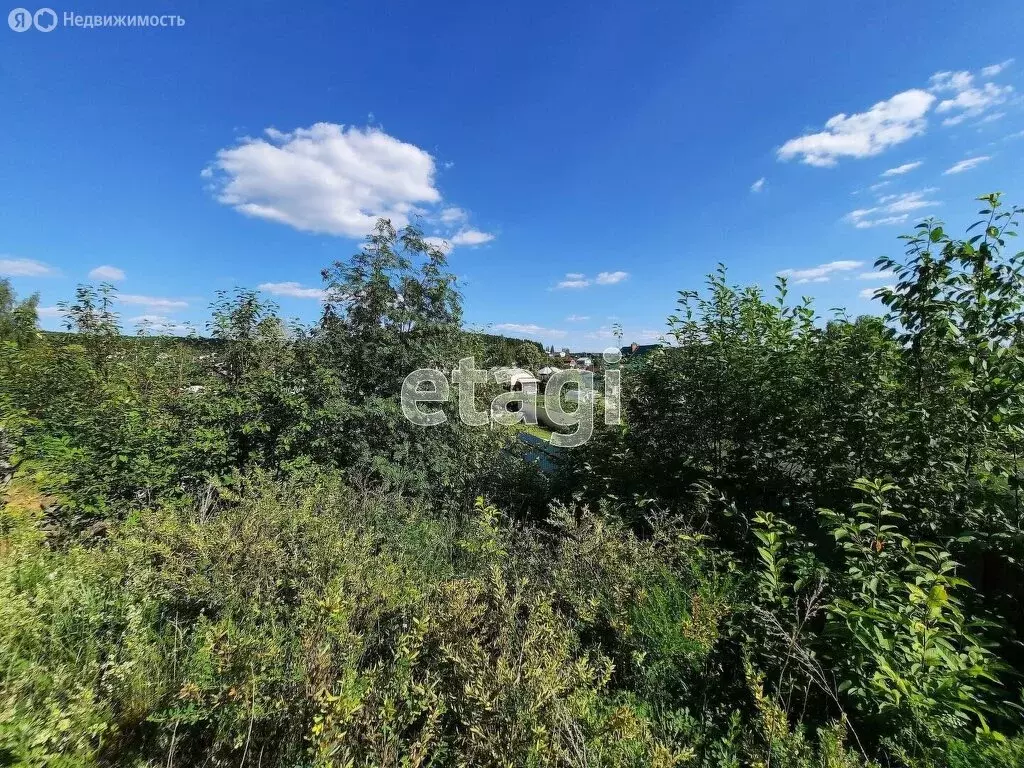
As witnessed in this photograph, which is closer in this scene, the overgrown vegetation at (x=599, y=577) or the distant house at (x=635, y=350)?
the overgrown vegetation at (x=599, y=577)

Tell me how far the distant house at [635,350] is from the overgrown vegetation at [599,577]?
149 millimetres

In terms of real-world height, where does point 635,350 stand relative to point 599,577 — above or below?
above

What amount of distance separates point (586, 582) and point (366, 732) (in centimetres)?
148

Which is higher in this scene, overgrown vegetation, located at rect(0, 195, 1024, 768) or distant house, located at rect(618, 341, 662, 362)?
distant house, located at rect(618, 341, 662, 362)

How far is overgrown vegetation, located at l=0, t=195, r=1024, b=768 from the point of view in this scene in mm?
1454

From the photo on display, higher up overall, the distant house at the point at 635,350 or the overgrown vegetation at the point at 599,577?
the distant house at the point at 635,350

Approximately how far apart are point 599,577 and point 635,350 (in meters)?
2.70

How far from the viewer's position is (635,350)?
4.50m

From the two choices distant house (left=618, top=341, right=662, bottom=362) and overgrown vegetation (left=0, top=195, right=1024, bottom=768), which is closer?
overgrown vegetation (left=0, top=195, right=1024, bottom=768)

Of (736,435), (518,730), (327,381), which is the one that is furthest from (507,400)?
(518,730)

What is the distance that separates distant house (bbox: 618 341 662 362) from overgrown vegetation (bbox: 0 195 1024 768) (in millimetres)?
149

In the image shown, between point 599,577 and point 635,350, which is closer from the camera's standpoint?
point 599,577

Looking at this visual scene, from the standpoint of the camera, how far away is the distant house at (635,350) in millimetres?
4106

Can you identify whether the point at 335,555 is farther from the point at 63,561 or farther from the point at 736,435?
the point at 736,435
